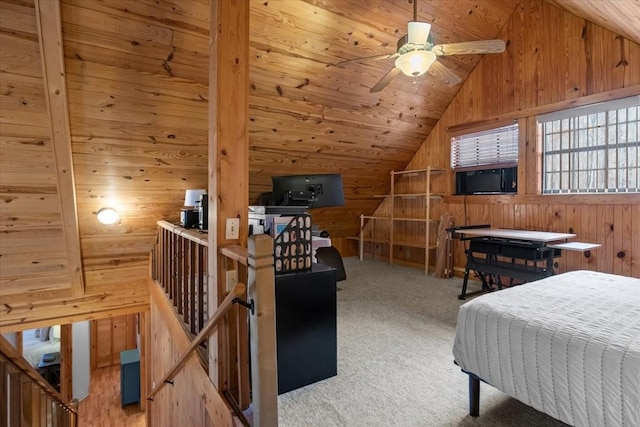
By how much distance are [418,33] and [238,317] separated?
2.16 metres

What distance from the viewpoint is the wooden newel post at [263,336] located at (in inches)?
47.7

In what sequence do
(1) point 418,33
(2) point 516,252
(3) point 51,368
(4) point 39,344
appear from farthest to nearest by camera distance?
(4) point 39,344 < (3) point 51,368 < (2) point 516,252 < (1) point 418,33

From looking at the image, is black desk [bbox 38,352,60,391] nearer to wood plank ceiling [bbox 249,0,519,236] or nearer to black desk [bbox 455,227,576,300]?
wood plank ceiling [bbox 249,0,519,236]

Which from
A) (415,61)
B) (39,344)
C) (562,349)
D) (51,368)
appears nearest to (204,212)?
(415,61)

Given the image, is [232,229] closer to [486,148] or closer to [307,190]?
[307,190]

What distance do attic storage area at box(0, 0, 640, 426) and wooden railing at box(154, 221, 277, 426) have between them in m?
0.35

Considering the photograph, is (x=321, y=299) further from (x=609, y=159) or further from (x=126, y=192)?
(x=609, y=159)

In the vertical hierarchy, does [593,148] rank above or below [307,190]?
above

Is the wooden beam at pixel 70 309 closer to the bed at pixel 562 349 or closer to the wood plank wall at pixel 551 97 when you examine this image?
the bed at pixel 562 349

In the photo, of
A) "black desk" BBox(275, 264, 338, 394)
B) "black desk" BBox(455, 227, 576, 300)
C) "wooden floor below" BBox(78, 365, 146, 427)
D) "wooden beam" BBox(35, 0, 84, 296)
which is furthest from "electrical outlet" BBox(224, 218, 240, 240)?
"wooden floor below" BBox(78, 365, 146, 427)

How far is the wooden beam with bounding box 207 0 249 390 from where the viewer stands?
1.53 metres

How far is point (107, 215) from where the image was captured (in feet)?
10.8

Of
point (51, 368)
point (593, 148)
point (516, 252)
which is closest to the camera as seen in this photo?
point (516, 252)

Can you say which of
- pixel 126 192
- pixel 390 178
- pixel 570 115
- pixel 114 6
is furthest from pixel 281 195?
→ pixel 570 115
